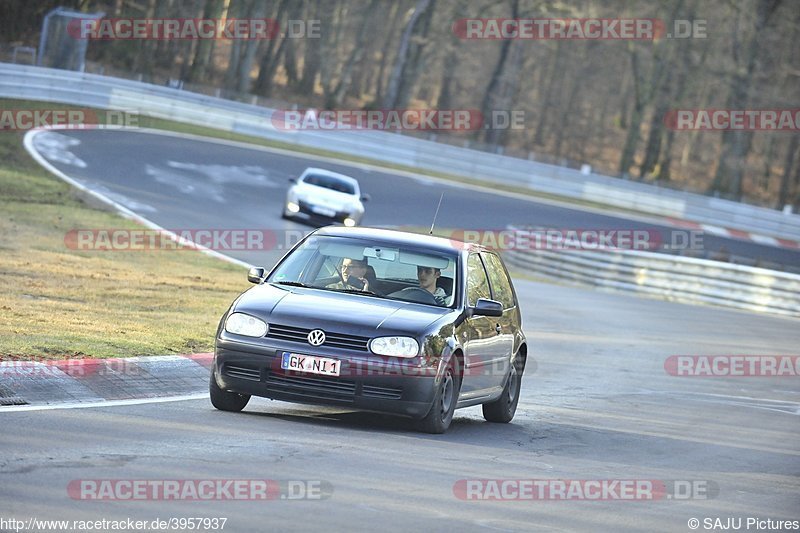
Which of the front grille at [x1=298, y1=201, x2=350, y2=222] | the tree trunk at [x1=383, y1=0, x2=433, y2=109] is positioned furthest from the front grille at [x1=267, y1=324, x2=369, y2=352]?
the tree trunk at [x1=383, y1=0, x2=433, y2=109]

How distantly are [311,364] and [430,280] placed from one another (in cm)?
161

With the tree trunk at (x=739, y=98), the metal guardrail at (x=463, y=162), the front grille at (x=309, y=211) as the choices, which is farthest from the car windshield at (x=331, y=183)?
the tree trunk at (x=739, y=98)

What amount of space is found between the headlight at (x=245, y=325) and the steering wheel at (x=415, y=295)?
1242mm

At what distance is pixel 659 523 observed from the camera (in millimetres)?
7805

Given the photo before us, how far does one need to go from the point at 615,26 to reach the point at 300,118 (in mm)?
27303

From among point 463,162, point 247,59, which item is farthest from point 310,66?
point 463,162

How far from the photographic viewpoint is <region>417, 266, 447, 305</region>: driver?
1093cm

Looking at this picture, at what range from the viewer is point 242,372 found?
391 inches

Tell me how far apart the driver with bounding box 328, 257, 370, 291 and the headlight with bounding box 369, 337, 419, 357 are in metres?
1.01

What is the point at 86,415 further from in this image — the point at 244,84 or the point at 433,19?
the point at 433,19

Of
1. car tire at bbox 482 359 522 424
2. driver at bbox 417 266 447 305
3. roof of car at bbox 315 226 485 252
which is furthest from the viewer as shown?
car tire at bbox 482 359 522 424

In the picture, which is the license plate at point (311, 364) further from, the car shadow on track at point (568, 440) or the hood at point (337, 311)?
the car shadow on track at point (568, 440)

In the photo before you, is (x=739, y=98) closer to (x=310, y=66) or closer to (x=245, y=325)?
(x=310, y=66)

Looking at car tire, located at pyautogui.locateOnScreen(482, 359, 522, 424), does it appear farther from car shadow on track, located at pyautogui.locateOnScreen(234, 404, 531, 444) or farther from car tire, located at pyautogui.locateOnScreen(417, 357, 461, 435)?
car tire, located at pyautogui.locateOnScreen(417, 357, 461, 435)
